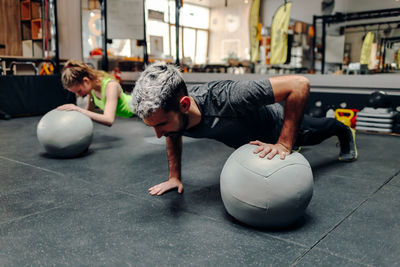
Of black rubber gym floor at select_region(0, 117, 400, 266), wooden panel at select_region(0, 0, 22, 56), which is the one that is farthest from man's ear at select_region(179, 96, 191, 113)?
wooden panel at select_region(0, 0, 22, 56)

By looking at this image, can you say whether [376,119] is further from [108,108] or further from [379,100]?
[108,108]

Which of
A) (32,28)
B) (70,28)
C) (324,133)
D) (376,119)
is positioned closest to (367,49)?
(376,119)

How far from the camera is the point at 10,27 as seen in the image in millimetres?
7645

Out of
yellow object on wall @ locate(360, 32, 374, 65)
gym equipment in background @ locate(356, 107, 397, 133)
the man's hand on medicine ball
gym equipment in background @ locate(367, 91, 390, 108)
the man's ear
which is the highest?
yellow object on wall @ locate(360, 32, 374, 65)

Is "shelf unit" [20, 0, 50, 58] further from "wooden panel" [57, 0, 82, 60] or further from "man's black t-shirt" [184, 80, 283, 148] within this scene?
"man's black t-shirt" [184, 80, 283, 148]

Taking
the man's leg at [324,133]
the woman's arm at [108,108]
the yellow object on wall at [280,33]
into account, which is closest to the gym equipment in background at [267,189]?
the man's leg at [324,133]

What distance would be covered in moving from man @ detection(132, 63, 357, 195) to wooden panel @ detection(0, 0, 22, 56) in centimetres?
744

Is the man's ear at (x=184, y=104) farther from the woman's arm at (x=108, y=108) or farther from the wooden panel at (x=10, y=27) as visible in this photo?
the wooden panel at (x=10, y=27)

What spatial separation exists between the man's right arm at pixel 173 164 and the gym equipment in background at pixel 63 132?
1.08 meters

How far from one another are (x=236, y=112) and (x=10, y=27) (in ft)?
25.9

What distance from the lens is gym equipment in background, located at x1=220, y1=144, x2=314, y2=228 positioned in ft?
4.44

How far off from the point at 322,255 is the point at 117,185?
1.30 metres

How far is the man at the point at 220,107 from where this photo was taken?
54.7 inches

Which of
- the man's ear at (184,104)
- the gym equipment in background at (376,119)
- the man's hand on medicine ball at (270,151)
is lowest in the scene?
the gym equipment in background at (376,119)
